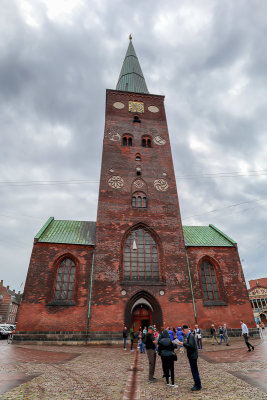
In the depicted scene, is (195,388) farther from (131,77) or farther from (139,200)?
(131,77)

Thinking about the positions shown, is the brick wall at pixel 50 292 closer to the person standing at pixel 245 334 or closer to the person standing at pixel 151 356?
the person standing at pixel 245 334

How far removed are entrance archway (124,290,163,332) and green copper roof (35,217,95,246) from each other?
20.9 feet

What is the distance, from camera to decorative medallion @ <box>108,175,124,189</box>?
25.4 metres

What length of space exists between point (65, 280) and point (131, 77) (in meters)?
33.7

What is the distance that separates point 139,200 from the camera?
25.3 metres

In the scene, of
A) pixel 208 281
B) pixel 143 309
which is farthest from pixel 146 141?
pixel 143 309

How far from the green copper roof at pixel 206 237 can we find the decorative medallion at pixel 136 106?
17.4 metres

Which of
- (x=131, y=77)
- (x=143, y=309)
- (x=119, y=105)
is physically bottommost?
(x=143, y=309)

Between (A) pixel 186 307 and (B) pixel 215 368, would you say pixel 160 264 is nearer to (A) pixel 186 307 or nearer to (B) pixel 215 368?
(A) pixel 186 307

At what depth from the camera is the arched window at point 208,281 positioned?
21922 mm

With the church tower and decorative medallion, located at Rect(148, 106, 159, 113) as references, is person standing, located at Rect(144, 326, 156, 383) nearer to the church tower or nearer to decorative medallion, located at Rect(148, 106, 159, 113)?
the church tower

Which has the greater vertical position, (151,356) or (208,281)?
(208,281)

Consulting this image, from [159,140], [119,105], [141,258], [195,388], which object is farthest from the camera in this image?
[119,105]

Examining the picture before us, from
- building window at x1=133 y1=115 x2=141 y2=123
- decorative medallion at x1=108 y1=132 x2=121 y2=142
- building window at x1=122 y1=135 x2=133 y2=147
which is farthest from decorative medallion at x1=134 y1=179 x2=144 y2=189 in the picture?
building window at x1=133 y1=115 x2=141 y2=123
